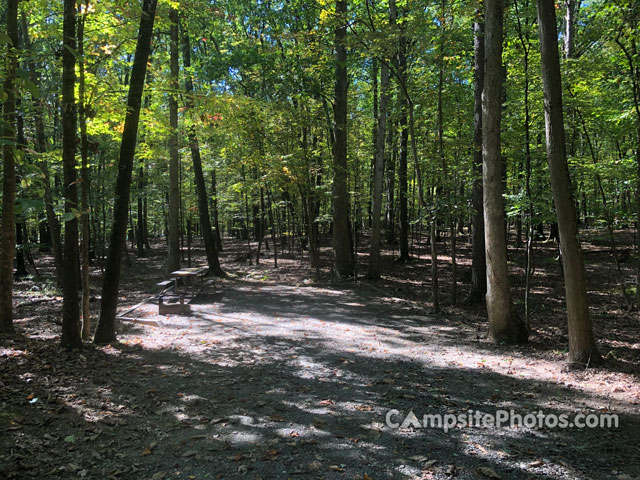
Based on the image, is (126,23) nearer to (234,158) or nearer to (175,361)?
(175,361)

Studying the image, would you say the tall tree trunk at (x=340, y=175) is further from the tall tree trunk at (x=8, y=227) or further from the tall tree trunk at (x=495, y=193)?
the tall tree trunk at (x=8, y=227)

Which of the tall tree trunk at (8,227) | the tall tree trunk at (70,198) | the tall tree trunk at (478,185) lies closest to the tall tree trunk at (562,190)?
the tall tree trunk at (478,185)

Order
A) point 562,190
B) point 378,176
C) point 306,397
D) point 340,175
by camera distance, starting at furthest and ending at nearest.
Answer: point 340,175
point 378,176
point 562,190
point 306,397

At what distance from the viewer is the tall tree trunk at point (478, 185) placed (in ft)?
29.9

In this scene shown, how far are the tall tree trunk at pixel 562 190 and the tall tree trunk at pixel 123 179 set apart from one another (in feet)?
19.0

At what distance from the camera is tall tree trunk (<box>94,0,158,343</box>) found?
20.5 feet

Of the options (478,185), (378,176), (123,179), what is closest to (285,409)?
(123,179)

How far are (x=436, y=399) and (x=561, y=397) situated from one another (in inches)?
56.1

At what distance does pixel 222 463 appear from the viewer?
10.0 ft

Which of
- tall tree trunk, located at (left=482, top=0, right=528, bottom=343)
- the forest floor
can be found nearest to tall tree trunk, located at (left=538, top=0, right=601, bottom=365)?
the forest floor

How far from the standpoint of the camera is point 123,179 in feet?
20.5

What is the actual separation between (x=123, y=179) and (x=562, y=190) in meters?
6.45

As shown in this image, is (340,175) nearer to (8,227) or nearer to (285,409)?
(8,227)

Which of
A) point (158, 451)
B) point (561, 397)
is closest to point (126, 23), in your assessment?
point (158, 451)
